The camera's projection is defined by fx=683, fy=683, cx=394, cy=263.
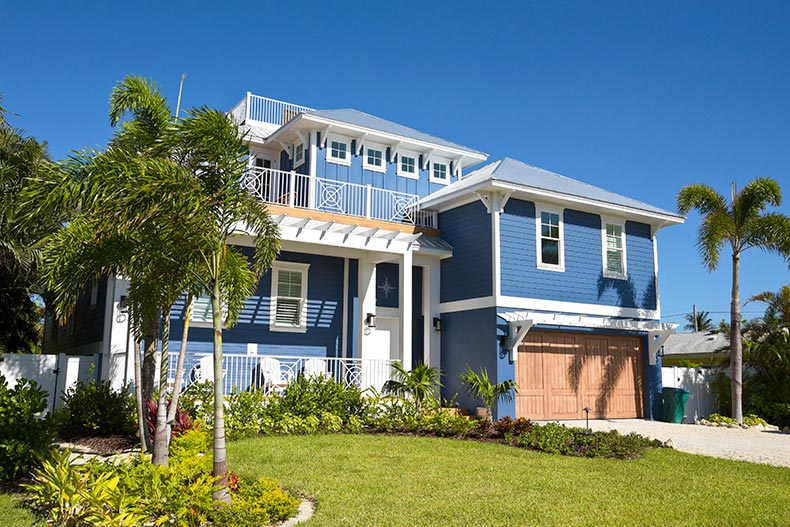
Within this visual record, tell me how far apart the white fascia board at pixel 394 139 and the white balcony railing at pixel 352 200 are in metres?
1.64

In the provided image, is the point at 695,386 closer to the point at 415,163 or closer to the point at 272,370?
the point at 415,163

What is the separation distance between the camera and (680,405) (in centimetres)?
1839

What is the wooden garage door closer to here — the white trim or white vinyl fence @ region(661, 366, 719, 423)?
the white trim

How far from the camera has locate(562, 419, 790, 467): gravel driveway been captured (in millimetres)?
11750

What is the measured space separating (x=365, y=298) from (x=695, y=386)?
10131mm

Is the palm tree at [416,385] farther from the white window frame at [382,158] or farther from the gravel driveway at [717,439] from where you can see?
the white window frame at [382,158]

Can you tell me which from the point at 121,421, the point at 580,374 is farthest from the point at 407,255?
the point at 121,421

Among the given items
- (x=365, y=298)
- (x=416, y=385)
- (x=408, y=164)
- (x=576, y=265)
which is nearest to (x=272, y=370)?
(x=365, y=298)

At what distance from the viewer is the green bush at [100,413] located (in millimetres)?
11961

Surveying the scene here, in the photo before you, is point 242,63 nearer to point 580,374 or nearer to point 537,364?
point 537,364

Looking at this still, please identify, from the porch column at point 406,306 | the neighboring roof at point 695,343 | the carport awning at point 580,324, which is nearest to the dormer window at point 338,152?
the porch column at point 406,306

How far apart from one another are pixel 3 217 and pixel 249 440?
721 cm

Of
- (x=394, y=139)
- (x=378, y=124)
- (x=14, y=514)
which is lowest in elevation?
(x=14, y=514)

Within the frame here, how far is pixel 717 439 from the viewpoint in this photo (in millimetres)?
14203
